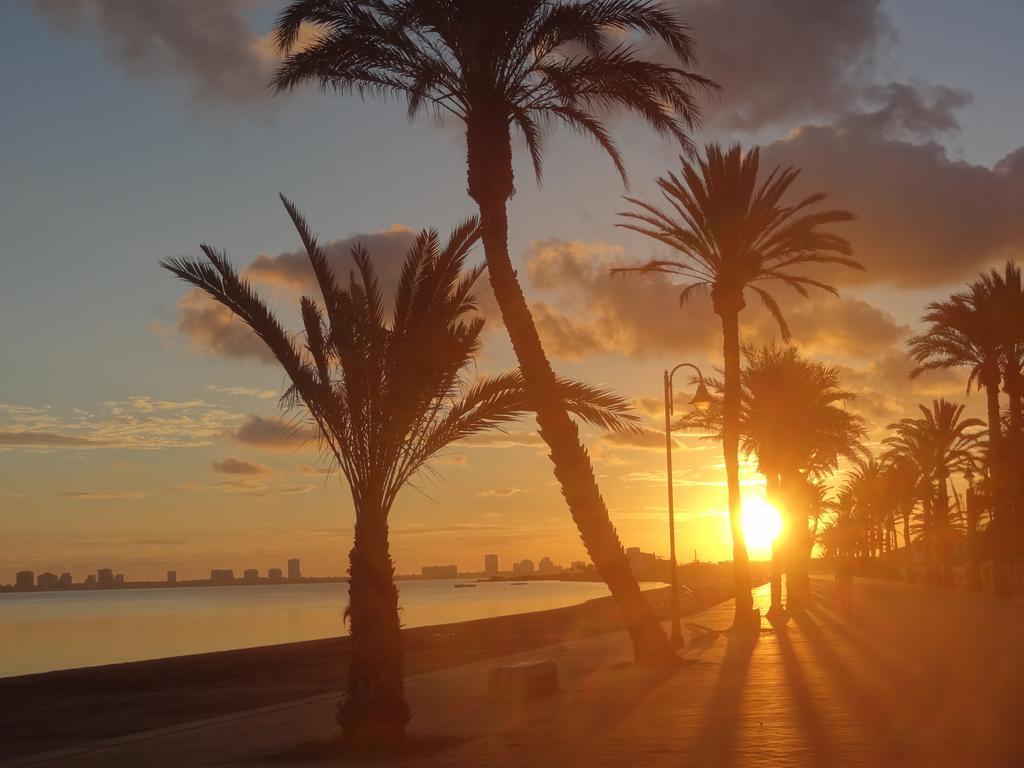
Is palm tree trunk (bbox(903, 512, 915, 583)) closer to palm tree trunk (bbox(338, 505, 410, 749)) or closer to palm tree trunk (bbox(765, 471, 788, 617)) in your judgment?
palm tree trunk (bbox(765, 471, 788, 617))

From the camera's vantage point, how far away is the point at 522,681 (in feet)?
53.2

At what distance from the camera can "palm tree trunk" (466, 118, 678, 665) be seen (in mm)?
18250

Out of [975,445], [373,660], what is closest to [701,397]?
[373,660]

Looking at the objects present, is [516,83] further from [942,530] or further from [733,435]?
[942,530]

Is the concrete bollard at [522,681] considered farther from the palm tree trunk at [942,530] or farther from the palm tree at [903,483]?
the palm tree at [903,483]

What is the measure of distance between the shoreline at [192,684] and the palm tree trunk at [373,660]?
7619 millimetres

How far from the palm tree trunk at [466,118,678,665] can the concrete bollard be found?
2953 mm

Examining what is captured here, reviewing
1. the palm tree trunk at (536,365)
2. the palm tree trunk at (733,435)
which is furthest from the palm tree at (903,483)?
the palm tree trunk at (536,365)

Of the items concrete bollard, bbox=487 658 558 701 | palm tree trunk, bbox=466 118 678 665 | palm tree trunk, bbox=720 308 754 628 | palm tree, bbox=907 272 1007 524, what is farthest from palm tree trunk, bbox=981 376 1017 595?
concrete bollard, bbox=487 658 558 701

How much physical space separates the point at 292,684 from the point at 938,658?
14983 millimetres

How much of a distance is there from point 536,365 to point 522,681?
5.49m

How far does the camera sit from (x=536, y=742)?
12.1m

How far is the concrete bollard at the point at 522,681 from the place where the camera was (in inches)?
635

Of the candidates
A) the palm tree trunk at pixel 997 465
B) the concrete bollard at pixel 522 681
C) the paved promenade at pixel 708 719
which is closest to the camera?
the paved promenade at pixel 708 719
